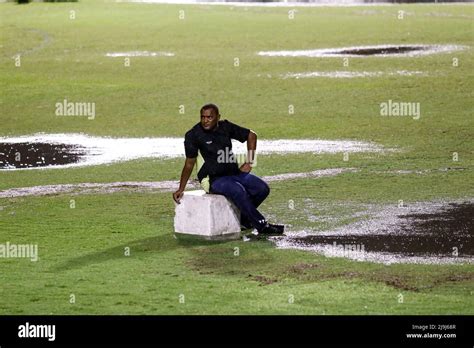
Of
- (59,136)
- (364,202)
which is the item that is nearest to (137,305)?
(364,202)

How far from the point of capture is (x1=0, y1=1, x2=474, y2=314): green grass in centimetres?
1476

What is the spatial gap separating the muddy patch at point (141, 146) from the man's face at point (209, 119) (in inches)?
365

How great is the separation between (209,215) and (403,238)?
262cm

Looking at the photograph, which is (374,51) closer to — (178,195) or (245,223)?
(245,223)

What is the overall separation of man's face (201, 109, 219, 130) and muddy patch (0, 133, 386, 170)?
926 cm

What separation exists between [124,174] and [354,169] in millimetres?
4380

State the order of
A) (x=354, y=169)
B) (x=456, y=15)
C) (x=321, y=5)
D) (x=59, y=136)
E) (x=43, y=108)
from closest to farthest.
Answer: (x=354, y=169), (x=59, y=136), (x=43, y=108), (x=456, y=15), (x=321, y=5)

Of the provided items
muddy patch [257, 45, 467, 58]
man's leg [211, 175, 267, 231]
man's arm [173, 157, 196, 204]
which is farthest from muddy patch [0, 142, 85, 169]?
muddy patch [257, 45, 467, 58]

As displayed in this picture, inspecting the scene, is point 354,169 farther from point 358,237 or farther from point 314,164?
point 358,237

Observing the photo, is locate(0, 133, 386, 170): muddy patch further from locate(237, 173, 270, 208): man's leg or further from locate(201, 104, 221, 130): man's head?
locate(201, 104, 221, 130): man's head

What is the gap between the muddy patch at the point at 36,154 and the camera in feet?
89.6

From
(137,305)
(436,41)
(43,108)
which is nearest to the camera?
(137,305)

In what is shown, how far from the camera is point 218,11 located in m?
63.9

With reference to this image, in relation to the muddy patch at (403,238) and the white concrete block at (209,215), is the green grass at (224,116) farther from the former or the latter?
the muddy patch at (403,238)
